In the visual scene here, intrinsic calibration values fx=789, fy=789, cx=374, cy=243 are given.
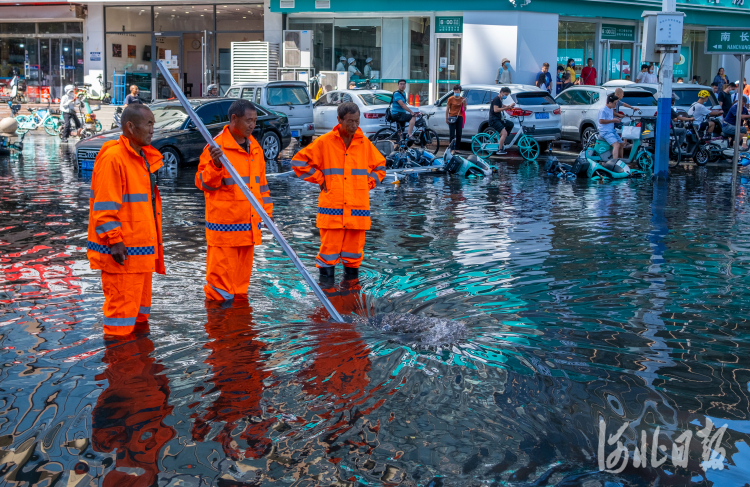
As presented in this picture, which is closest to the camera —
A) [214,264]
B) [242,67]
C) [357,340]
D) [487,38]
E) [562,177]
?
[357,340]

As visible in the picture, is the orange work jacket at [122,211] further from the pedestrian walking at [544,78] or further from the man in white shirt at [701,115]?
the pedestrian walking at [544,78]

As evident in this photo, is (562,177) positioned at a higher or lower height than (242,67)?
lower

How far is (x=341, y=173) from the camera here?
22.0 feet

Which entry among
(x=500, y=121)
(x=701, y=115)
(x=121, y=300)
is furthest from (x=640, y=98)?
(x=121, y=300)

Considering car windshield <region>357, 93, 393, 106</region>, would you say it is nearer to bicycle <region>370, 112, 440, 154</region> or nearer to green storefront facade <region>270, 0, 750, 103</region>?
bicycle <region>370, 112, 440, 154</region>

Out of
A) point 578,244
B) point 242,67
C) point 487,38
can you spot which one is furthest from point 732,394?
point 242,67

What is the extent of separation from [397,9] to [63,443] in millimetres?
26084

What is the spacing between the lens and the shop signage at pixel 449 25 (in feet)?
91.1

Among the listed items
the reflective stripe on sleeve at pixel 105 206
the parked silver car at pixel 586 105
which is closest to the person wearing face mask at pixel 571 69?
the parked silver car at pixel 586 105

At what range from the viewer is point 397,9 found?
1105 inches

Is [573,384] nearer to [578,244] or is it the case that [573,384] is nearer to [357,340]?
[357,340]

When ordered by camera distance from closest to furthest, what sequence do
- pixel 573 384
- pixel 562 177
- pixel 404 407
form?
pixel 404 407
pixel 573 384
pixel 562 177

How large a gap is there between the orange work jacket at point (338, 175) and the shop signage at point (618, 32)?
2528 cm

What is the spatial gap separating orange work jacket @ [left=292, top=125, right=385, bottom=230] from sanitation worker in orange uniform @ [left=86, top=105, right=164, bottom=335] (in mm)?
1788
